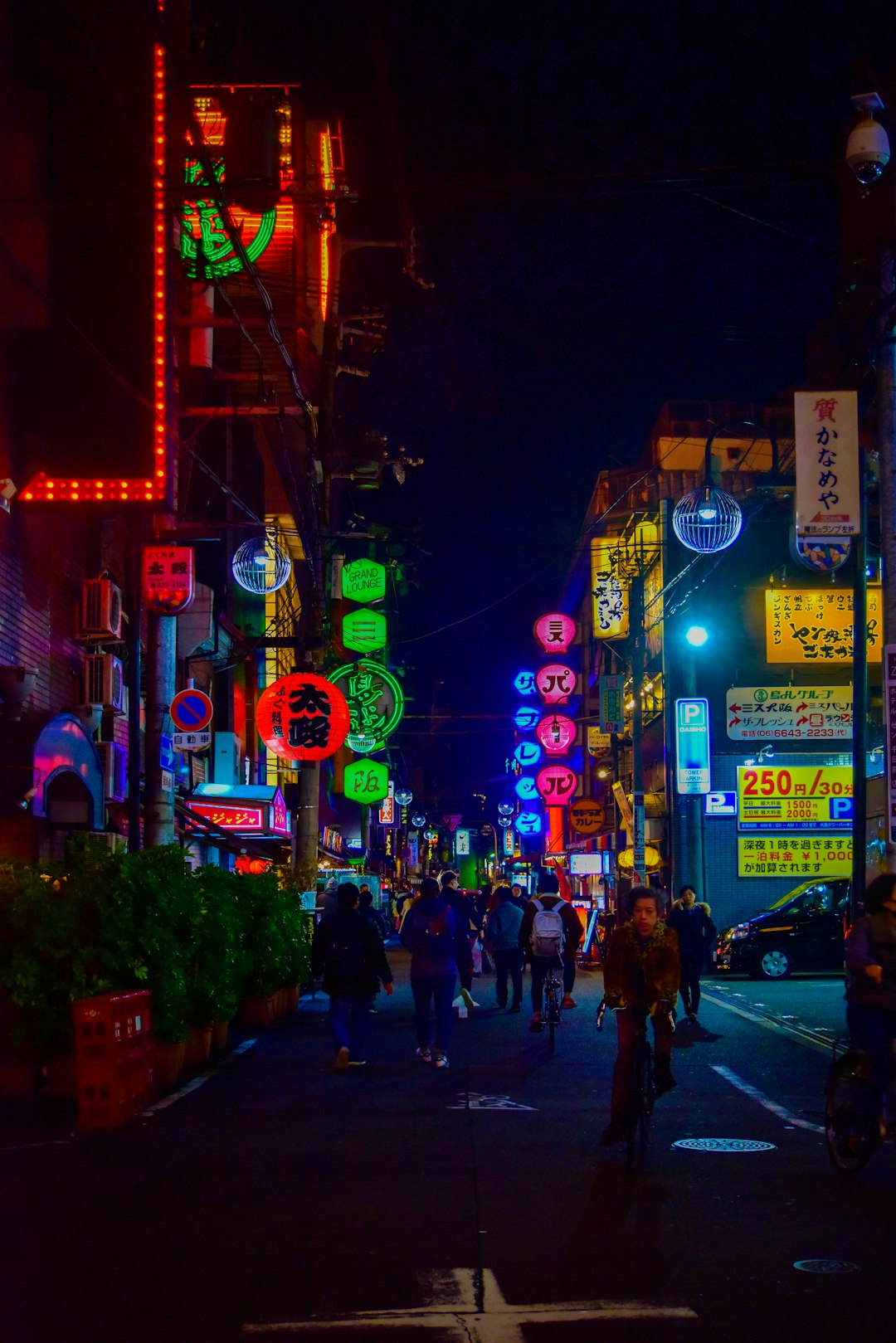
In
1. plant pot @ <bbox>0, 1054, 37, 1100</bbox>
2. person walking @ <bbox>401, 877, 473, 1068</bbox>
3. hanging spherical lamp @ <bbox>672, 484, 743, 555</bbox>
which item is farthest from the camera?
hanging spherical lamp @ <bbox>672, 484, 743, 555</bbox>

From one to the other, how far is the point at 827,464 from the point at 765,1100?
7.61m

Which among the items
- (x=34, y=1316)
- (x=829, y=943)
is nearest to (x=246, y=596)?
(x=829, y=943)

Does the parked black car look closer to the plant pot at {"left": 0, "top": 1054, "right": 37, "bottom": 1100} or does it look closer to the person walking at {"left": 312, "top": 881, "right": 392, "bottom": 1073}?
the person walking at {"left": 312, "top": 881, "right": 392, "bottom": 1073}

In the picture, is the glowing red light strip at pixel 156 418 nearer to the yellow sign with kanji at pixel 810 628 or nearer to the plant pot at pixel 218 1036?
the plant pot at pixel 218 1036

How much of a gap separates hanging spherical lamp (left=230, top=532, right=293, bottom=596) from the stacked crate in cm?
1378

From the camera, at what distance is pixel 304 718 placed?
76.7 feet

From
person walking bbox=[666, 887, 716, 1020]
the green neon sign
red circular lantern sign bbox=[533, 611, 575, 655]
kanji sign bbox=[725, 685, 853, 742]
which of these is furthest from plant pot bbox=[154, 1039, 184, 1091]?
red circular lantern sign bbox=[533, 611, 575, 655]

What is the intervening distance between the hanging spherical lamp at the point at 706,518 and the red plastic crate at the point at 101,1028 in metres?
11.3

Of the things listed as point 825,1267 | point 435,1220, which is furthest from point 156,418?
point 825,1267

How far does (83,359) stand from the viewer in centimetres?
1766

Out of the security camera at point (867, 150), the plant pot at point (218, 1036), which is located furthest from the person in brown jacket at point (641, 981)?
the security camera at point (867, 150)

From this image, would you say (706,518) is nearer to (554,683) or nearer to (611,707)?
(554,683)

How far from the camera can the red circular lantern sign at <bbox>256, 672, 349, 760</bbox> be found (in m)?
23.3

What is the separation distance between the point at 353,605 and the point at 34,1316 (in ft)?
179
